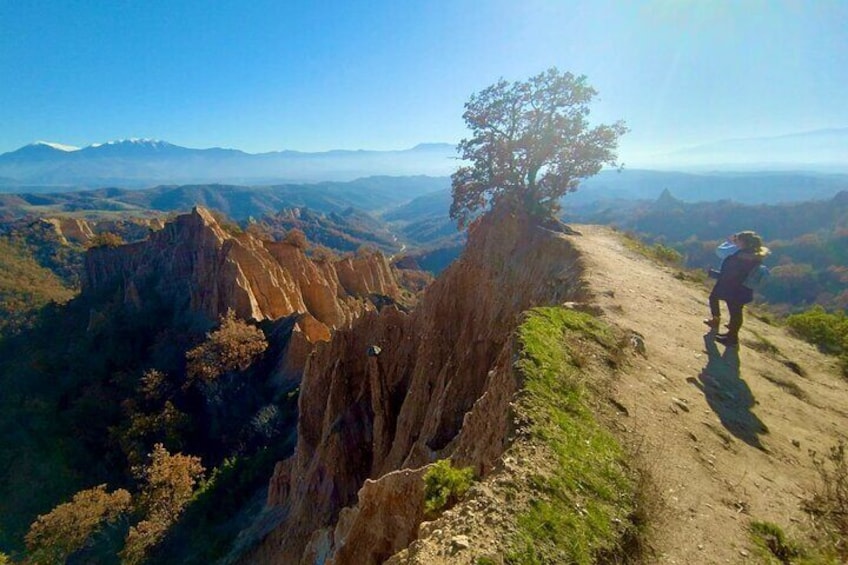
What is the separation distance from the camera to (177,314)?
46.4 m

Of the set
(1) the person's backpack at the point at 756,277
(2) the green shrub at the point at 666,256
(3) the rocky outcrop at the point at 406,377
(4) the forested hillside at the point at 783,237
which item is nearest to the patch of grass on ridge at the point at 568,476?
(3) the rocky outcrop at the point at 406,377

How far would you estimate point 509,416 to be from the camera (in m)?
5.60

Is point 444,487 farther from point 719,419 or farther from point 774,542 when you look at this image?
point 719,419

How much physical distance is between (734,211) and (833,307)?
3483 inches

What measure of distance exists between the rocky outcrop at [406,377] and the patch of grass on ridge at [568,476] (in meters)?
2.65

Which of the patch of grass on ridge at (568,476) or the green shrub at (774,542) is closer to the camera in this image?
the patch of grass on ridge at (568,476)

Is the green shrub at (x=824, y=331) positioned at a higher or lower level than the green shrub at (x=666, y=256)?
lower

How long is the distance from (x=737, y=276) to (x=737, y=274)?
4cm

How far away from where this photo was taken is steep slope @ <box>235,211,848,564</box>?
491 cm

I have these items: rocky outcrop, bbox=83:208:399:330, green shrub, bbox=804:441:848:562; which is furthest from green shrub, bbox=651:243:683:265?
rocky outcrop, bbox=83:208:399:330

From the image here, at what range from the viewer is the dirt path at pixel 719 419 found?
4.94 metres

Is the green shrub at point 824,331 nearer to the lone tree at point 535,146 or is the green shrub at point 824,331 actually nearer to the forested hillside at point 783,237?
the lone tree at point 535,146

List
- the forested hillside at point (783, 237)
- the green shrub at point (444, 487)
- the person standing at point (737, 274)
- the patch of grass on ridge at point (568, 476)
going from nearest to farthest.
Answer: the patch of grass on ridge at point (568, 476) → the green shrub at point (444, 487) → the person standing at point (737, 274) → the forested hillside at point (783, 237)

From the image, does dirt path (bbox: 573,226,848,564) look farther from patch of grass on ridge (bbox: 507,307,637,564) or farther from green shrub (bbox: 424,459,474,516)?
green shrub (bbox: 424,459,474,516)
